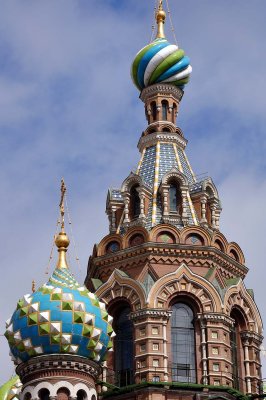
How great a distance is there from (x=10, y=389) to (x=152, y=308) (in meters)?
5.76

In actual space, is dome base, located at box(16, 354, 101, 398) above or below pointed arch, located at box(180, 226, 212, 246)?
below

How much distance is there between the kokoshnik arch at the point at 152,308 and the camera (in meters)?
26.2

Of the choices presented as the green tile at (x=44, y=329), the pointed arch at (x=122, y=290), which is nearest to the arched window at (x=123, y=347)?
the pointed arch at (x=122, y=290)

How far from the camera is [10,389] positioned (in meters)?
32.7

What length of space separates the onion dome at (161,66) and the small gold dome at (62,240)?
6.87 m

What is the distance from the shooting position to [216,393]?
28.2 m

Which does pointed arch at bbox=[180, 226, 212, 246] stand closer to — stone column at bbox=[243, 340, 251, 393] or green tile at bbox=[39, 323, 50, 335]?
stone column at bbox=[243, 340, 251, 393]

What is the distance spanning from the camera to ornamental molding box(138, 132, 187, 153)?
33531mm

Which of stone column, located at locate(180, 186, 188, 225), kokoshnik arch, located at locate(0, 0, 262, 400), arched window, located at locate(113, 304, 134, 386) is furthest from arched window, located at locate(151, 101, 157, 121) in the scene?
arched window, located at locate(113, 304, 134, 386)

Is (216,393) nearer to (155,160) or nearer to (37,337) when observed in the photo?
(37,337)

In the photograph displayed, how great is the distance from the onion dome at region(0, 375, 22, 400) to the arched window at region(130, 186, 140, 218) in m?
5.54

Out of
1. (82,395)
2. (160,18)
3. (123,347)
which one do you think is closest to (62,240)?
(123,347)

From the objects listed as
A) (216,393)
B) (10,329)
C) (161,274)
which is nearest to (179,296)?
(161,274)

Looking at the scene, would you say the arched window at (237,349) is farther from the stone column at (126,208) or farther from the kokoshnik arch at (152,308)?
the stone column at (126,208)
